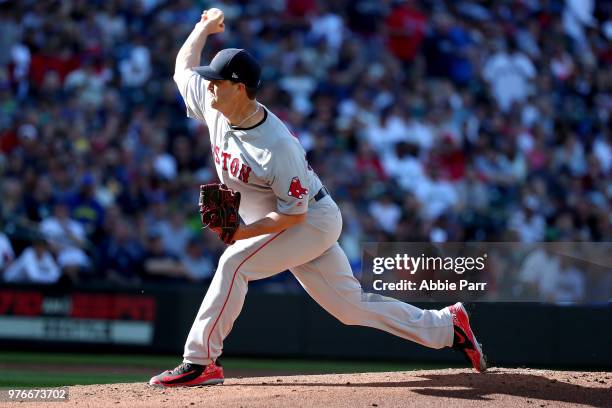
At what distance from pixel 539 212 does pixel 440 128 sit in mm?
1711

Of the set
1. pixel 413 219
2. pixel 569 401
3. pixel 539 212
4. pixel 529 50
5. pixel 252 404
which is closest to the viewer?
pixel 252 404

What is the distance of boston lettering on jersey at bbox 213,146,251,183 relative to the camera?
5.39 metres

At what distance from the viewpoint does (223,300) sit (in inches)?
215

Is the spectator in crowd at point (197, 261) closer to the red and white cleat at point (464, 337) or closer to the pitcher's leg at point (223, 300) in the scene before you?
the red and white cleat at point (464, 337)

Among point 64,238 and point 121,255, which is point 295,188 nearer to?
point 121,255

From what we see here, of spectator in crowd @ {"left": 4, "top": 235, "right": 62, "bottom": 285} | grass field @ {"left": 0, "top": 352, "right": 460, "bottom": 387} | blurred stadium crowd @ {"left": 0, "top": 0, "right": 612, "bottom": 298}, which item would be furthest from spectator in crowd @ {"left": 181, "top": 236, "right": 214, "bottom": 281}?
spectator in crowd @ {"left": 4, "top": 235, "right": 62, "bottom": 285}

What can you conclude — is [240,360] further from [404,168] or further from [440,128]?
[440,128]

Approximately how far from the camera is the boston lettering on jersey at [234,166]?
5.39 meters

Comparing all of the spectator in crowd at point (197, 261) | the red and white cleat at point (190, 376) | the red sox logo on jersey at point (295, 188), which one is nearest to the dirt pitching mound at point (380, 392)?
the red and white cleat at point (190, 376)

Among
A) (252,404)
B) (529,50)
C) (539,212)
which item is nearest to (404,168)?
(539,212)

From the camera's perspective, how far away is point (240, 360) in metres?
10.0

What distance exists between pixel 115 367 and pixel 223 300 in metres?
4.19

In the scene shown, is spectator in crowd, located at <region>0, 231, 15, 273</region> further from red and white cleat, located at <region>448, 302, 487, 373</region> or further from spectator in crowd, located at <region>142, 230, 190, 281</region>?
red and white cleat, located at <region>448, 302, 487, 373</region>

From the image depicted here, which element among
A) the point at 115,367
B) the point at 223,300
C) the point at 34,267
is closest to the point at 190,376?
the point at 223,300
